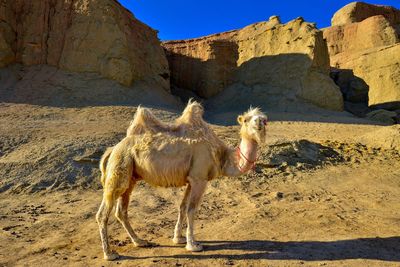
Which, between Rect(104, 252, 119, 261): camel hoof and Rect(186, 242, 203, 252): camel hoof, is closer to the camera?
Rect(104, 252, 119, 261): camel hoof

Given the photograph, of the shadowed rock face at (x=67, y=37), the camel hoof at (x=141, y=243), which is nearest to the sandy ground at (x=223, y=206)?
the camel hoof at (x=141, y=243)

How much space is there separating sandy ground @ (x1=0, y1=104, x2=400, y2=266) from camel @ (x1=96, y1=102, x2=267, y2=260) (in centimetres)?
52

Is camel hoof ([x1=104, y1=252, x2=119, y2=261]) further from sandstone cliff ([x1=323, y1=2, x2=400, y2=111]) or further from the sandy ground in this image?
sandstone cliff ([x1=323, y1=2, x2=400, y2=111])

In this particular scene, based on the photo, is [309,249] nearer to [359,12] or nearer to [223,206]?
[223,206]

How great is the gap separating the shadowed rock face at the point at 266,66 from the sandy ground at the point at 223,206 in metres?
A: 9.60

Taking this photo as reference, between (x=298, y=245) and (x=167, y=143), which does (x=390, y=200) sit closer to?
(x=298, y=245)

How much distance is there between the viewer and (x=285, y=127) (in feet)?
54.1

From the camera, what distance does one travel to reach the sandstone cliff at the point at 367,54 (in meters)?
30.4

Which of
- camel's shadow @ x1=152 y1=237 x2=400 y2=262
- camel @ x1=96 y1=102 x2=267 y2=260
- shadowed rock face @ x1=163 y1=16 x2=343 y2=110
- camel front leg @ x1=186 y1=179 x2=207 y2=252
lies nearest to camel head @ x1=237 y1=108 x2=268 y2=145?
camel @ x1=96 y1=102 x2=267 y2=260

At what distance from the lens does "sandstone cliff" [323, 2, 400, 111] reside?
30.4 m

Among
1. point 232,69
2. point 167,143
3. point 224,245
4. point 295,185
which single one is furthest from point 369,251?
point 232,69

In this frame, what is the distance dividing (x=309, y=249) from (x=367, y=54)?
3340 cm

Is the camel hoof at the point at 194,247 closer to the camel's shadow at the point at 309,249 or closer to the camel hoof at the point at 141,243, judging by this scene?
the camel's shadow at the point at 309,249

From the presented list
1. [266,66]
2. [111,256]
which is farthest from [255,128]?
[266,66]
